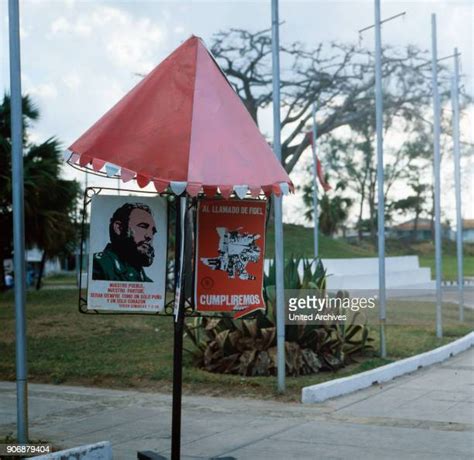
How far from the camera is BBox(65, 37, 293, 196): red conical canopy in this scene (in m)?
5.56

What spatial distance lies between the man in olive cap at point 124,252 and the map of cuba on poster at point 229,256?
0.41 m

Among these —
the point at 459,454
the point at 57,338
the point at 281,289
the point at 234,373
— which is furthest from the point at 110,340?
the point at 459,454

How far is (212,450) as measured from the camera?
701 cm

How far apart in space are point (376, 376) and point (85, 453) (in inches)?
210

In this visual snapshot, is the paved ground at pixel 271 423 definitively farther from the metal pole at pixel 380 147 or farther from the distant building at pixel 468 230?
the distant building at pixel 468 230

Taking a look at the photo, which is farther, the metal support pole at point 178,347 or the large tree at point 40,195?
the large tree at point 40,195

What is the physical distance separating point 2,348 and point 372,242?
43.9m

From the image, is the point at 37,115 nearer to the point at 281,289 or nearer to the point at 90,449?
the point at 281,289

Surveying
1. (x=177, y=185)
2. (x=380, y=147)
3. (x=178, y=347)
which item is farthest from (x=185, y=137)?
(x=380, y=147)

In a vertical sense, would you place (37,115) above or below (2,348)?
above

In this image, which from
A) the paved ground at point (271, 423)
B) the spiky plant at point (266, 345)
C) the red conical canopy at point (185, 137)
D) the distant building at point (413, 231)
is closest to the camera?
the red conical canopy at point (185, 137)

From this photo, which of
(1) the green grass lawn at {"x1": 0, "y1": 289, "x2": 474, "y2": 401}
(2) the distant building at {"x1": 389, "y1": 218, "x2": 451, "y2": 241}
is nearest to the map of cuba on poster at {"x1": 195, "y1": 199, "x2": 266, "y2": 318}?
(1) the green grass lawn at {"x1": 0, "y1": 289, "x2": 474, "y2": 401}

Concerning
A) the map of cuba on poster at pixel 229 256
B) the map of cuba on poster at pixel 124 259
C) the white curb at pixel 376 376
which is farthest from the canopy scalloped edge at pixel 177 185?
the white curb at pixel 376 376

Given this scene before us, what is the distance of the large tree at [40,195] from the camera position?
20.4 metres
